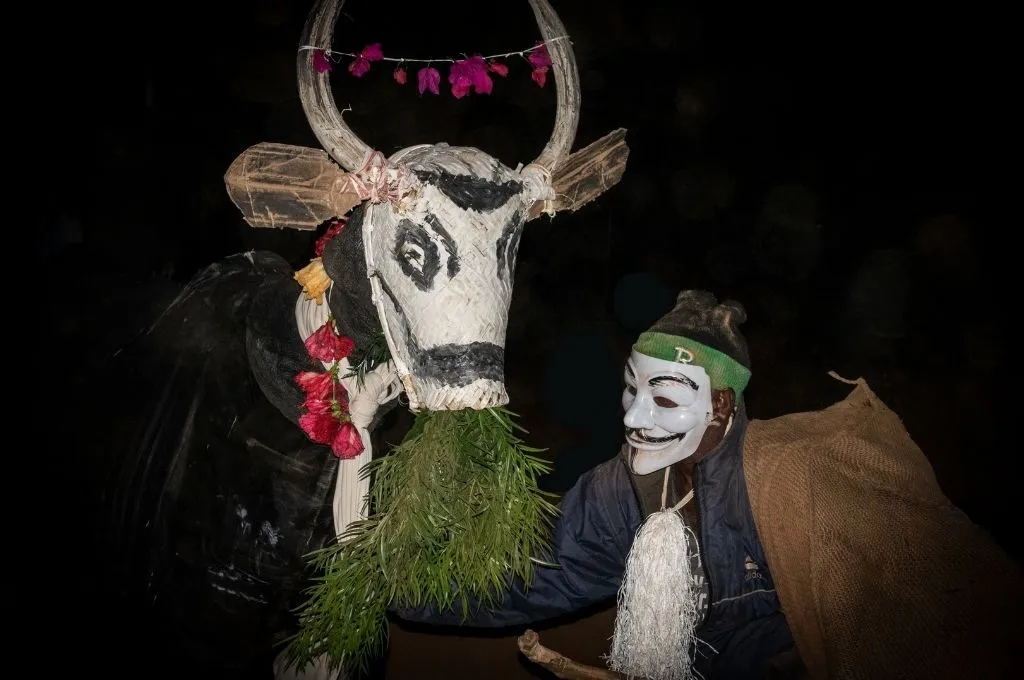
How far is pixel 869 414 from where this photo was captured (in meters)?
2.29

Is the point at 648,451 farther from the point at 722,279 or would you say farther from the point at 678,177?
the point at 678,177

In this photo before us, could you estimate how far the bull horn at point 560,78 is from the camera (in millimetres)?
1968

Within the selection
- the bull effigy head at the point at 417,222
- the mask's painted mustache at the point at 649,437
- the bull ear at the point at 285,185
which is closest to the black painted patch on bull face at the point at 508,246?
the bull effigy head at the point at 417,222

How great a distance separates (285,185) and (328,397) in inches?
23.2

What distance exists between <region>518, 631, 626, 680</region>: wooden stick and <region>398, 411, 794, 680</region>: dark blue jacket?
0.12 m

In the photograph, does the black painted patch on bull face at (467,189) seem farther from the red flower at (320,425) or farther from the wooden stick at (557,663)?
the wooden stick at (557,663)

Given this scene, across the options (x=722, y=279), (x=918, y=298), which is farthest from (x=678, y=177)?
(x=918, y=298)

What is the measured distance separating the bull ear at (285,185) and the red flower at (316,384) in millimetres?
428

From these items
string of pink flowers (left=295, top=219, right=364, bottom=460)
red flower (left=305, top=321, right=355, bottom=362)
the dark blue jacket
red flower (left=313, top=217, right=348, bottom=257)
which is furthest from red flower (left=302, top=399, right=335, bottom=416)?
the dark blue jacket

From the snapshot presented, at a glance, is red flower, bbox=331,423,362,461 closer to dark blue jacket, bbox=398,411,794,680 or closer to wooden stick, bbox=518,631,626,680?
dark blue jacket, bbox=398,411,794,680

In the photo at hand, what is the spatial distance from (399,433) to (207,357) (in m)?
1.02

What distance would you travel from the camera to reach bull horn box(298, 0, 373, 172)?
69.5 inches

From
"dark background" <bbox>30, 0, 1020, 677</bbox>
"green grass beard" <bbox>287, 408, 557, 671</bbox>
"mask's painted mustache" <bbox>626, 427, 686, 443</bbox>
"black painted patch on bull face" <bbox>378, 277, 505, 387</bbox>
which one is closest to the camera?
"black painted patch on bull face" <bbox>378, 277, 505, 387</bbox>

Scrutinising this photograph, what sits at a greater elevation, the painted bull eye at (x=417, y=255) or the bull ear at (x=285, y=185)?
the bull ear at (x=285, y=185)
